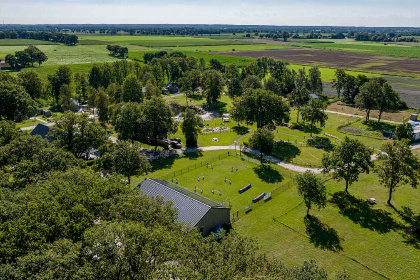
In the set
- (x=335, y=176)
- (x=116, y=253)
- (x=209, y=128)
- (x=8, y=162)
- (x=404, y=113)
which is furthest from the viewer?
(x=404, y=113)

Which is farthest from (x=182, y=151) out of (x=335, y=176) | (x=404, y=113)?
(x=404, y=113)

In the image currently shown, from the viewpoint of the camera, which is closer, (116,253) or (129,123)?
(116,253)

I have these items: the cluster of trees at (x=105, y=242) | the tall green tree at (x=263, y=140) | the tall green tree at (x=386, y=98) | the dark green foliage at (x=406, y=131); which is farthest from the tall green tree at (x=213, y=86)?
the cluster of trees at (x=105, y=242)

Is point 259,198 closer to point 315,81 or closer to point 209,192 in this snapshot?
point 209,192

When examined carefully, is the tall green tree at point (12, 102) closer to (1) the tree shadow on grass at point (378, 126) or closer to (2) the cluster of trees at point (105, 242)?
(2) the cluster of trees at point (105, 242)

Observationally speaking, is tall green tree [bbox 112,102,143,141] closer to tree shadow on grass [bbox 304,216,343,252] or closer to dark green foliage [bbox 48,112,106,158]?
dark green foliage [bbox 48,112,106,158]

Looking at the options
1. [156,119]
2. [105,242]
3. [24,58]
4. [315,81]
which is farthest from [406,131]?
A: [24,58]

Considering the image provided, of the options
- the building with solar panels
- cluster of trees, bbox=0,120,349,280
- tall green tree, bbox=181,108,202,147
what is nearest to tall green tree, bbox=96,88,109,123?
tall green tree, bbox=181,108,202,147

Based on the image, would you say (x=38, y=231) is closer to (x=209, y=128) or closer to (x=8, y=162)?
(x=8, y=162)
